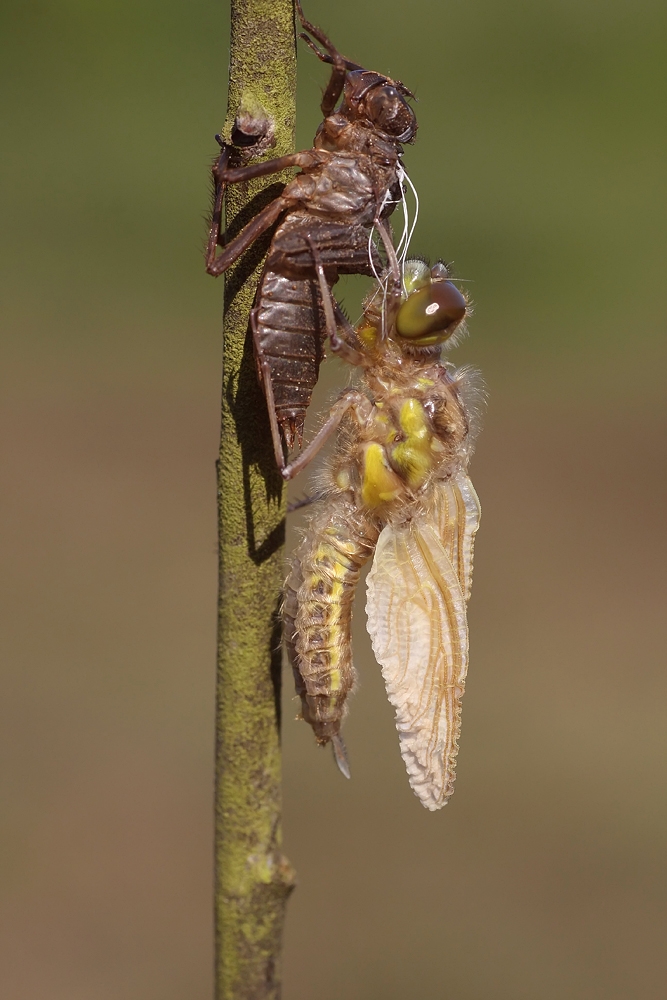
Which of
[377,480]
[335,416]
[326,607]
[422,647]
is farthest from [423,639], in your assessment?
[335,416]

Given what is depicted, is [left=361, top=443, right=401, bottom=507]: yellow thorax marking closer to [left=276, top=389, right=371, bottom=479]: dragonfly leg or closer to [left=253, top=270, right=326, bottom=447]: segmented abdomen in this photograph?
[left=276, top=389, right=371, bottom=479]: dragonfly leg

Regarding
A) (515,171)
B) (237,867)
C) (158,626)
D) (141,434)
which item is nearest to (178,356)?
(141,434)

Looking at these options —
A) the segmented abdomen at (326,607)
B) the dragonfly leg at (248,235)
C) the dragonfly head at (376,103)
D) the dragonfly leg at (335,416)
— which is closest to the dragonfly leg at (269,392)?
the dragonfly leg at (248,235)

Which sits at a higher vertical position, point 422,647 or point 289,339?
point 289,339

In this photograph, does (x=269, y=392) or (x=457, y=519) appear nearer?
(x=269, y=392)

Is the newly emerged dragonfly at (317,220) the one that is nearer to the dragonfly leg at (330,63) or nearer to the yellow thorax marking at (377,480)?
the dragonfly leg at (330,63)

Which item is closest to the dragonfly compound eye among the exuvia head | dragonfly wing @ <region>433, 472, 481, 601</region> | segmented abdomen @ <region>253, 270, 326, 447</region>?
the exuvia head

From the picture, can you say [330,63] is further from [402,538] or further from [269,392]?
[402,538]
